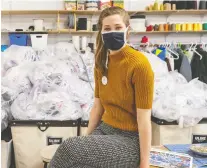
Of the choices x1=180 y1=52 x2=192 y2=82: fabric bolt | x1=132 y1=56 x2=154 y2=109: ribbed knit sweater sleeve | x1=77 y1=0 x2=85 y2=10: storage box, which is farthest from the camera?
x1=77 y1=0 x2=85 y2=10: storage box

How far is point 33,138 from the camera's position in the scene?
247 cm

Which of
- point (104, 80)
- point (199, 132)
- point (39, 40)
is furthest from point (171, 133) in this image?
point (39, 40)

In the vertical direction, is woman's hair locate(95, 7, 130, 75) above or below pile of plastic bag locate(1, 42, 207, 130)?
above

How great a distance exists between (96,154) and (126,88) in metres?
0.33

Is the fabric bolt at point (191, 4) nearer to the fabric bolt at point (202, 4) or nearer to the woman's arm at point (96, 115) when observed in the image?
the fabric bolt at point (202, 4)

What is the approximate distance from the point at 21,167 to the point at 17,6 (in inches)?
106

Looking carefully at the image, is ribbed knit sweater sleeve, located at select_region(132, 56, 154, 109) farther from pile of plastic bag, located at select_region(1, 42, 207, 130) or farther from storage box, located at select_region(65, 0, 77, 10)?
storage box, located at select_region(65, 0, 77, 10)

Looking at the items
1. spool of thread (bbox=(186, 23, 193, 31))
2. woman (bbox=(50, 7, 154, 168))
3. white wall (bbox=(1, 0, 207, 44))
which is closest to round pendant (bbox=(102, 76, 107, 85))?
woman (bbox=(50, 7, 154, 168))

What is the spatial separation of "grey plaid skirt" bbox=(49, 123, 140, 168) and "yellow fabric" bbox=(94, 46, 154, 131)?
0.40 ft

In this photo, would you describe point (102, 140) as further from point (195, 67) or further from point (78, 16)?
point (78, 16)

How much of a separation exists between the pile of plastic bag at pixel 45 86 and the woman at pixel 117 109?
40.0 inches

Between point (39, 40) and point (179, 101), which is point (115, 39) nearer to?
point (179, 101)

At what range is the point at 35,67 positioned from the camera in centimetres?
286

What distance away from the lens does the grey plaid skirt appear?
1.31m
